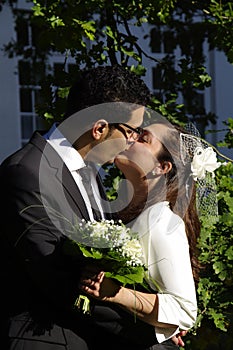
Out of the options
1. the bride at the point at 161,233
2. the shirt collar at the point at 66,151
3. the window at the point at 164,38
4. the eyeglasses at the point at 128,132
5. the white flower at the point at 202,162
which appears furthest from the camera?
the window at the point at 164,38

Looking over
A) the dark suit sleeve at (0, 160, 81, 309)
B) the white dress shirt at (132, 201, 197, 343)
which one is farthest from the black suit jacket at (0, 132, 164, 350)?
the white dress shirt at (132, 201, 197, 343)

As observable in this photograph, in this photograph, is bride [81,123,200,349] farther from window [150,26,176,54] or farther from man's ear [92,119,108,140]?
window [150,26,176,54]

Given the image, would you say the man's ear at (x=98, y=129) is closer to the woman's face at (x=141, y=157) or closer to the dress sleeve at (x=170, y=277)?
the woman's face at (x=141, y=157)

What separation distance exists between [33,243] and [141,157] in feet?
1.93

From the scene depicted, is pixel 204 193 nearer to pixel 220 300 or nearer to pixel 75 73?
pixel 220 300

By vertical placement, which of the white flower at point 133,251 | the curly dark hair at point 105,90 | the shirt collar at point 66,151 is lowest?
the white flower at point 133,251

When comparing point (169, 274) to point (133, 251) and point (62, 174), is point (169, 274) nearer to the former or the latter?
point (133, 251)

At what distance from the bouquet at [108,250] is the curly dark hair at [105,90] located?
0.48 metres

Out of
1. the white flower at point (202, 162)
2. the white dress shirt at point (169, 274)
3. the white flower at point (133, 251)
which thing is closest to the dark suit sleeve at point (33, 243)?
the white flower at point (133, 251)

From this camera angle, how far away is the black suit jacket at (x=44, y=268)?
8.46ft

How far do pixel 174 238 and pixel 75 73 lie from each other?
245 centimetres

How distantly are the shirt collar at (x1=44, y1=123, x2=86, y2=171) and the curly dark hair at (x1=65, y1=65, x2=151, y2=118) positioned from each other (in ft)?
0.33

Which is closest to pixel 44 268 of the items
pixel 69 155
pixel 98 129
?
pixel 69 155

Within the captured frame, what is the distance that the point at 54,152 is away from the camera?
A: 110 inches
